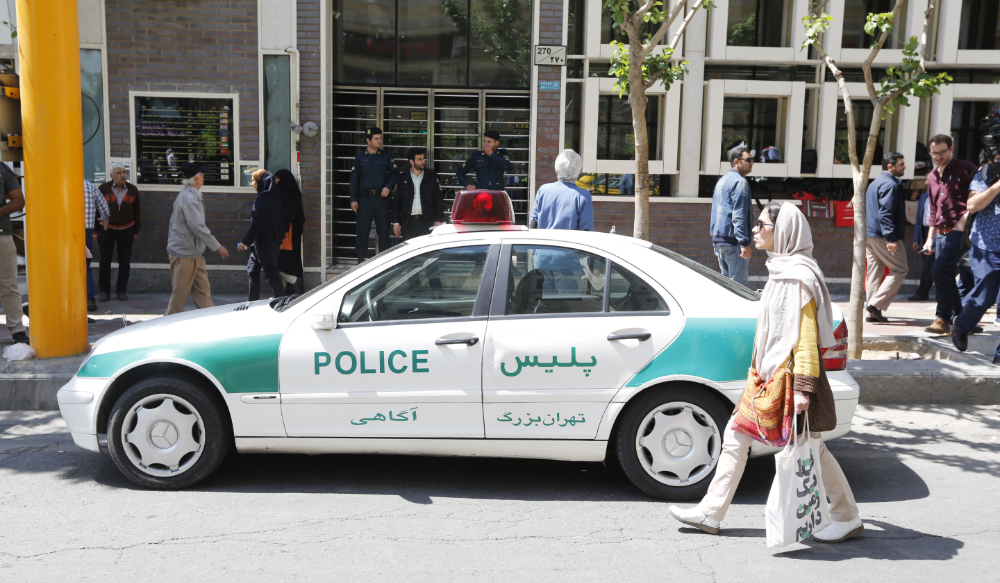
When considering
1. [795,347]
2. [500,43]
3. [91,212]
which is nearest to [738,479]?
[795,347]

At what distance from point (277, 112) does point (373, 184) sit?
161cm

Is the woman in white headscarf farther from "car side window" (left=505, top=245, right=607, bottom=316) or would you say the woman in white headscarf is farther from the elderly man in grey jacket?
the elderly man in grey jacket

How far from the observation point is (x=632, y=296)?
196 inches

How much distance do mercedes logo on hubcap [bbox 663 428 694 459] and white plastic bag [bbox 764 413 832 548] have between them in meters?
0.74

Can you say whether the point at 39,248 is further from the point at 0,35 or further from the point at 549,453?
the point at 0,35

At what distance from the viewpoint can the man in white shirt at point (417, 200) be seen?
38.0ft

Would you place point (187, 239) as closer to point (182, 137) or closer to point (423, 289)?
point (182, 137)

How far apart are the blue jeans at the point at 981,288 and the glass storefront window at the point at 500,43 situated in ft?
21.1

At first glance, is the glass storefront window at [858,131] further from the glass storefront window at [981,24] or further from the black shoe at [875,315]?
the black shoe at [875,315]

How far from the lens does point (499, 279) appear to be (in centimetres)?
502

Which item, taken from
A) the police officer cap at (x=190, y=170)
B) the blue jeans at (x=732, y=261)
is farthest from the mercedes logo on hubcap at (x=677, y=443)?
the police officer cap at (x=190, y=170)

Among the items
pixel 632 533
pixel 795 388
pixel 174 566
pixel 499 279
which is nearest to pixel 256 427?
pixel 174 566

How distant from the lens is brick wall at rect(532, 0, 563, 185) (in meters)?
11.8

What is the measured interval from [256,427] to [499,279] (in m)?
1.57
